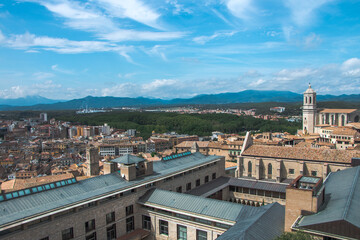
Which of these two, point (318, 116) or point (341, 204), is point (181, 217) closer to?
point (341, 204)

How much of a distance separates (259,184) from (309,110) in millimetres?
65940

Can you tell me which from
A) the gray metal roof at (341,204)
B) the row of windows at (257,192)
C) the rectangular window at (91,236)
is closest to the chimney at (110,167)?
the rectangular window at (91,236)

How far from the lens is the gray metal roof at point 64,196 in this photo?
1973cm

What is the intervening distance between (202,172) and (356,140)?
52199mm

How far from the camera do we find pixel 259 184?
127ft

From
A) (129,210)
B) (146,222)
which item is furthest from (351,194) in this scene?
(129,210)

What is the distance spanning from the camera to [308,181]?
2112 centimetres

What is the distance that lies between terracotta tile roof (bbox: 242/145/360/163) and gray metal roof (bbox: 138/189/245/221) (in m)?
20.7

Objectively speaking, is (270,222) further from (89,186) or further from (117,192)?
(89,186)

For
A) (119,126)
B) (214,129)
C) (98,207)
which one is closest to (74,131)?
(119,126)

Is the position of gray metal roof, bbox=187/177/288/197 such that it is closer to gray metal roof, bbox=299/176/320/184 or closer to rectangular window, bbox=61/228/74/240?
gray metal roof, bbox=299/176/320/184

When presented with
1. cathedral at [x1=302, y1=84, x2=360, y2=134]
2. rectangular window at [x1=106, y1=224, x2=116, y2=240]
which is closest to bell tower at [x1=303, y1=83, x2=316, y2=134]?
cathedral at [x1=302, y1=84, x2=360, y2=134]

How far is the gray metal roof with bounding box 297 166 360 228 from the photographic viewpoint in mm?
16922

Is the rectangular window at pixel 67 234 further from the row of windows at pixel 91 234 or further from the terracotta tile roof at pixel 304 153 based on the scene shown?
the terracotta tile roof at pixel 304 153
